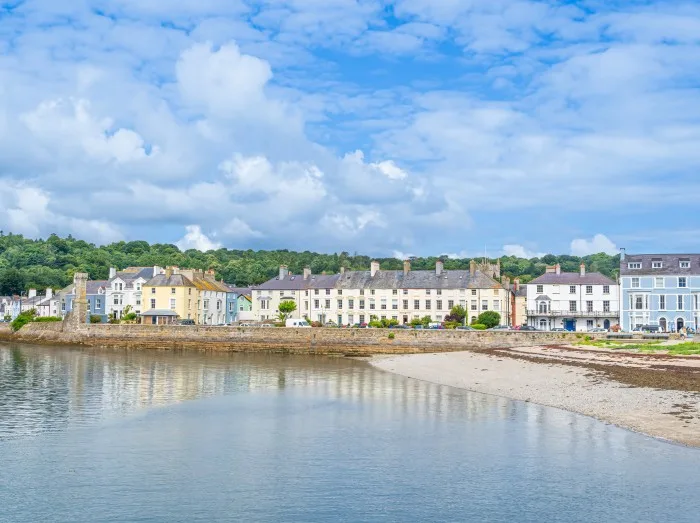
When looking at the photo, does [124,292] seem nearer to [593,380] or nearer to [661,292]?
[661,292]

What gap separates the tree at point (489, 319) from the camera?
80.8m

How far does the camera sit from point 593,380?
3728 centimetres

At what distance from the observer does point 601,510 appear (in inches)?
680

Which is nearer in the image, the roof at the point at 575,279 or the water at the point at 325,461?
the water at the point at 325,461

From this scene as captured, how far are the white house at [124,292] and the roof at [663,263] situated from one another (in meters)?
60.9

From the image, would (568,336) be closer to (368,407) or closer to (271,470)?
(368,407)

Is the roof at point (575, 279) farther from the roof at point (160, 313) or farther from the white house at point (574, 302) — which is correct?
the roof at point (160, 313)

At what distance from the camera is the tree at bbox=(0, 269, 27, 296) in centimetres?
13350

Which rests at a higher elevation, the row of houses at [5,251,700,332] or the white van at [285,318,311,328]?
the row of houses at [5,251,700,332]

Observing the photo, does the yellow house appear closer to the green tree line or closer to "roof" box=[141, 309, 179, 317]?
"roof" box=[141, 309, 179, 317]

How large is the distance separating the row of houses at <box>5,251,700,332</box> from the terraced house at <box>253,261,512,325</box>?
0.13m

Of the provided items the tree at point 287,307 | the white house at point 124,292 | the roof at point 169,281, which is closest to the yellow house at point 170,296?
the roof at point 169,281

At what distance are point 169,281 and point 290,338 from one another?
27.1 m

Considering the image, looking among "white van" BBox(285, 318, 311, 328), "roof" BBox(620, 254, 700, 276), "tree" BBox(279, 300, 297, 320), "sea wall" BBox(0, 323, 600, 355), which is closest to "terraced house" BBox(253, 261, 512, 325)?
"tree" BBox(279, 300, 297, 320)
